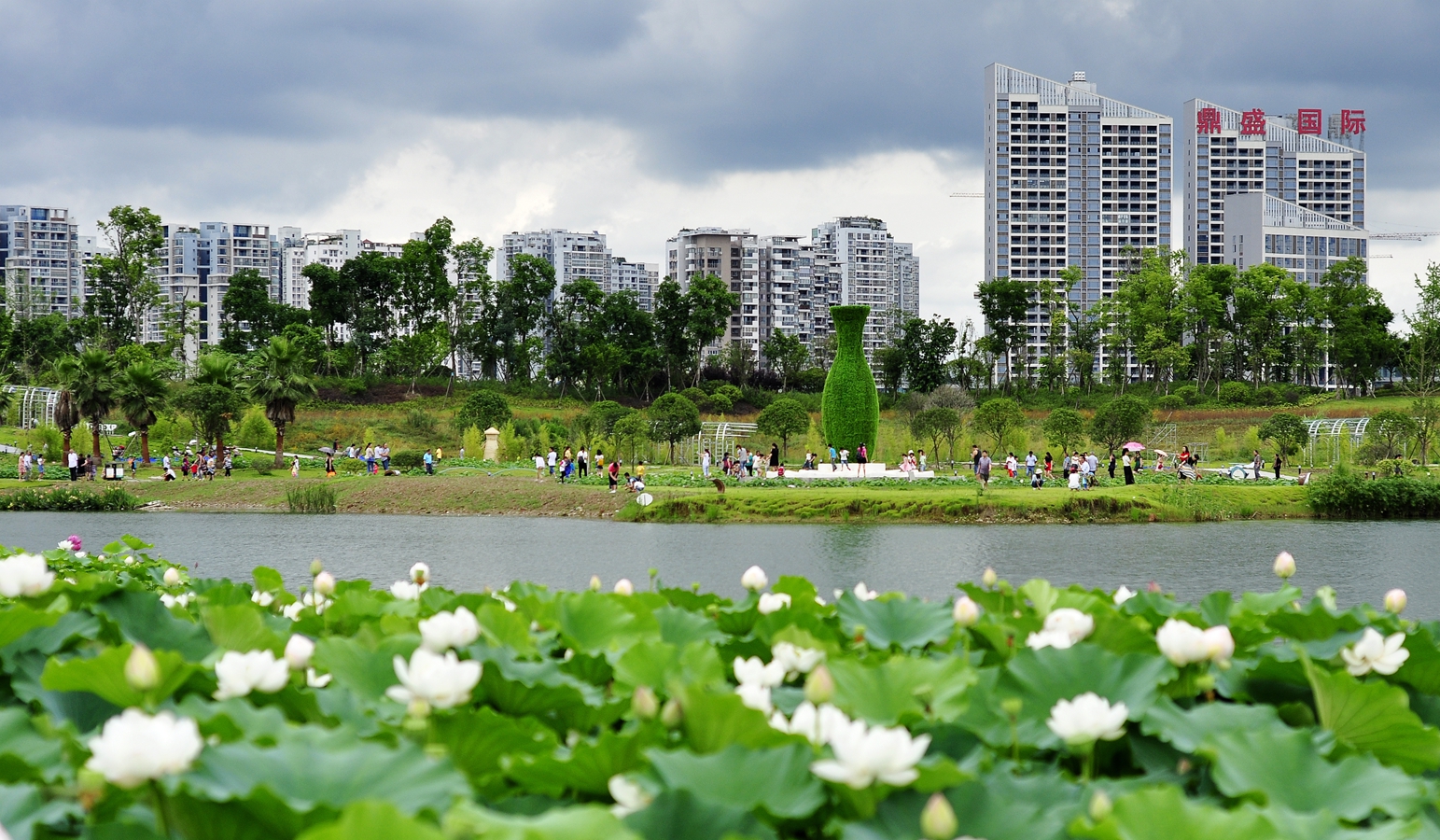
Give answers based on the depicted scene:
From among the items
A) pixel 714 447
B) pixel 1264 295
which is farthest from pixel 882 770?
pixel 1264 295

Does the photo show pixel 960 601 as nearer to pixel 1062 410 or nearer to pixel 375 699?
pixel 375 699

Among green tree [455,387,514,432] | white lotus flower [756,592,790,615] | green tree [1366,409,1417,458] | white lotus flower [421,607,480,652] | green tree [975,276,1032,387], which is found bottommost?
white lotus flower [756,592,790,615]

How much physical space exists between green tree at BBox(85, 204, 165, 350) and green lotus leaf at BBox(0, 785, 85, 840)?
60469 mm

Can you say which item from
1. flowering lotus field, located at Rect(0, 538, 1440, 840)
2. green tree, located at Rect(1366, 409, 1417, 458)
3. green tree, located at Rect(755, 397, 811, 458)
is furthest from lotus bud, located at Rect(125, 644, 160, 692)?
green tree, located at Rect(1366, 409, 1417, 458)

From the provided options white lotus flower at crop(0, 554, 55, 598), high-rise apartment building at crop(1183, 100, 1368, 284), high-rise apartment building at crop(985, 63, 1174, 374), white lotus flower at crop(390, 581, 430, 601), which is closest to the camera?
white lotus flower at crop(0, 554, 55, 598)

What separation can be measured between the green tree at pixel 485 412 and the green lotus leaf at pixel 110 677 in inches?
1663

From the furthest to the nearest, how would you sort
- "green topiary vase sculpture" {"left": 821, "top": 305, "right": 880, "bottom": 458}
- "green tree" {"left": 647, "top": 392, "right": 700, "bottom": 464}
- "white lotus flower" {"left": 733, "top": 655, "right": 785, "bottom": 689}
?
1. "green tree" {"left": 647, "top": 392, "right": 700, "bottom": 464}
2. "green topiary vase sculpture" {"left": 821, "top": 305, "right": 880, "bottom": 458}
3. "white lotus flower" {"left": 733, "top": 655, "right": 785, "bottom": 689}

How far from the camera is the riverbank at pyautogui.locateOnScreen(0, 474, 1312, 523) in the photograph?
26703 mm

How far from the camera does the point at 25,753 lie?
7.28ft

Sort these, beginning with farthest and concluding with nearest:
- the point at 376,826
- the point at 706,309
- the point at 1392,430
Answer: the point at 706,309
the point at 1392,430
the point at 376,826

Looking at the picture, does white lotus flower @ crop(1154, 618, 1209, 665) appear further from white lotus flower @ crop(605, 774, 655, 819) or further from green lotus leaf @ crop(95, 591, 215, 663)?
green lotus leaf @ crop(95, 591, 215, 663)

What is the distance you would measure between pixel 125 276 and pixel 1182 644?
208ft

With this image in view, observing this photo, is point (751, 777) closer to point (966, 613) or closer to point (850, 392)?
point (966, 613)

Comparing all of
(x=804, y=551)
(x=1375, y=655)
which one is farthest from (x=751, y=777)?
(x=804, y=551)
